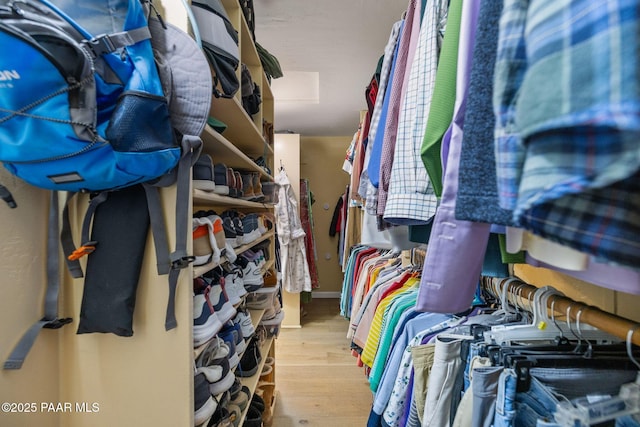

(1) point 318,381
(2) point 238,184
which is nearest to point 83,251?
(2) point 238,184

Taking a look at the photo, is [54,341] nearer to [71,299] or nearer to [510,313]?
[71,299]

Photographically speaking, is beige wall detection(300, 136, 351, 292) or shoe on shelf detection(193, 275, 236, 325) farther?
beige wall detection(300, 136, 351, 292)

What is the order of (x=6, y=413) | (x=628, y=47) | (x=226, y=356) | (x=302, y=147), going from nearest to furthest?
(x=628, y=47), (x=6, y=413), (x=226, y=356), (x=302, y=147)

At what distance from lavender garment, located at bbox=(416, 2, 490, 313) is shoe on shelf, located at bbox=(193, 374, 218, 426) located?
24.8 inches

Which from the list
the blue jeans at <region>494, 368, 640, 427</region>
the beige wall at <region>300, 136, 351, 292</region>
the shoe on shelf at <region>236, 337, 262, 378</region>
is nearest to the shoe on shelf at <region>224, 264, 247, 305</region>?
the shoe on shelf at <region>236, 337, 262, 378</region>

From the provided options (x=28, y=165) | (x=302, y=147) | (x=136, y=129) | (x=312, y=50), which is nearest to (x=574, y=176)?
(x=136, y=129)

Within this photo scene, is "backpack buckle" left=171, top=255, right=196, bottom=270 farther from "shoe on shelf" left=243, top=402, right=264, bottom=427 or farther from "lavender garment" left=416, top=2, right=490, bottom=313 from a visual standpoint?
"shoe on shelf" left=243, top=402, right=264, bottom=427

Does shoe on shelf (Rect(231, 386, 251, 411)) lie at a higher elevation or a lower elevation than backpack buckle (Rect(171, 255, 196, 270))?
lower

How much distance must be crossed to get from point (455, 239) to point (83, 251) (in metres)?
0.75

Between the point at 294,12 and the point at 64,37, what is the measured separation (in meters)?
1.27

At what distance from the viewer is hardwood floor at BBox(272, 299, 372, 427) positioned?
1712 millimetres

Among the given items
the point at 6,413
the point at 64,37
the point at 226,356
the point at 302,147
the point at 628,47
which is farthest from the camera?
the point at 302,147

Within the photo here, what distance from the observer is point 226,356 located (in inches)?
35.5

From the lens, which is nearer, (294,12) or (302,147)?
(294,12)
